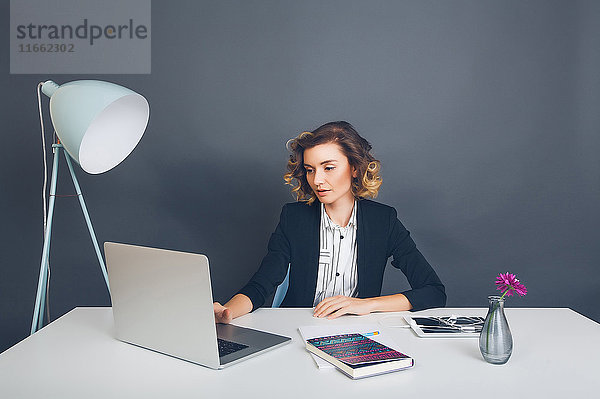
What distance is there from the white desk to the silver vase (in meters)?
0.02

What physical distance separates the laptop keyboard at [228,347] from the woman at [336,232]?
0.77m

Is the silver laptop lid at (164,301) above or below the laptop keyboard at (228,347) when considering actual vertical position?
above

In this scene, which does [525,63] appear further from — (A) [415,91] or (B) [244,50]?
(B) [244,50]

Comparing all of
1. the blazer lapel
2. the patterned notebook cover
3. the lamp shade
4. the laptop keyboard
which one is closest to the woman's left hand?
the patterned notebook cover

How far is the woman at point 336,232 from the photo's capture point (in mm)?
2320

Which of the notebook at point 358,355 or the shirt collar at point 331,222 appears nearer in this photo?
the notebook at point 358,355

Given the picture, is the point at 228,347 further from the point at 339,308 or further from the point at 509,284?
the point at 509,284

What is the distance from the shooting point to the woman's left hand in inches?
70.4

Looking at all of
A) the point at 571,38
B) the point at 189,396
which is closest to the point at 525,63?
the point at 571,38

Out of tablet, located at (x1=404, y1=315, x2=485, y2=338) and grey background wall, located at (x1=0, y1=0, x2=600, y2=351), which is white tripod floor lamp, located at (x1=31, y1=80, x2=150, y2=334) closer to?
grey background wall, located at (x1=0, y1=0, x2=600, y2=351)

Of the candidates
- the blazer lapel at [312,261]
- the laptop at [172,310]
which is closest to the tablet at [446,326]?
the laptop at [172,310]

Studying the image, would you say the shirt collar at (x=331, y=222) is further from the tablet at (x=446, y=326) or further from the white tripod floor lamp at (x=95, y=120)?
the white tripod floor lamp at (x=95, y=120)

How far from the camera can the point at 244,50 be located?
3.12 meters
